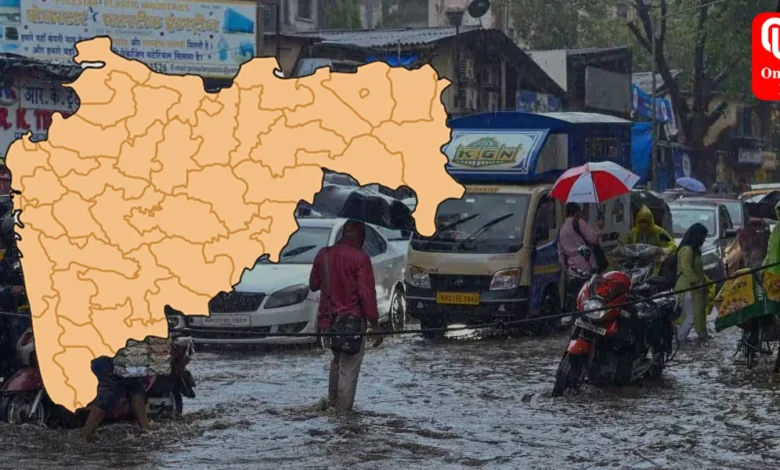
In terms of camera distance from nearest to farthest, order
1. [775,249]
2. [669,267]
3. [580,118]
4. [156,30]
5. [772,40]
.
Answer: [775,249], [669,267], [580,118], [772,40], [156,30]

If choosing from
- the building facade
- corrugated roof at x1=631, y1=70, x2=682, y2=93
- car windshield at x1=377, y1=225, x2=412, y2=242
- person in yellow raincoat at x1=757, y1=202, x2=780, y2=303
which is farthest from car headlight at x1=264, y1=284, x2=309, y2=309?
corrugated roof at x1=631, y1=70, x2=682, y2=93

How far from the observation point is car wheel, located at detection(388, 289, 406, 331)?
17.9 meters

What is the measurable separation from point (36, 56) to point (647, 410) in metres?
19.6

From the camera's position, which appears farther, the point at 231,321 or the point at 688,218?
the point at 688,218

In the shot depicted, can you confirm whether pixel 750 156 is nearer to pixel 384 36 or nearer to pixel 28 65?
pixel 384 36

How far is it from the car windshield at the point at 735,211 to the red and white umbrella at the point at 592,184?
10225 millimetres

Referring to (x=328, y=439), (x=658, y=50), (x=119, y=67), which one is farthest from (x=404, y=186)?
(x=658, y=50)

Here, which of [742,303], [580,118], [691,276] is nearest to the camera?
[742,303]

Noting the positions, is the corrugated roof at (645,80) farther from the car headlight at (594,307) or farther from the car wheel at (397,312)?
the car headlight at (594,307)

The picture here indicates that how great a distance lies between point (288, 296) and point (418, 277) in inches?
87.1

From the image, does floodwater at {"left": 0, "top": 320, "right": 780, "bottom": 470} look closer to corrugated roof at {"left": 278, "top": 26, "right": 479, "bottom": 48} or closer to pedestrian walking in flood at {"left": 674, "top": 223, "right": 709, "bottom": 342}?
pedestrian walking in flood at {"left": 674, "top": 223, "right": 709, "bottom": 342}
